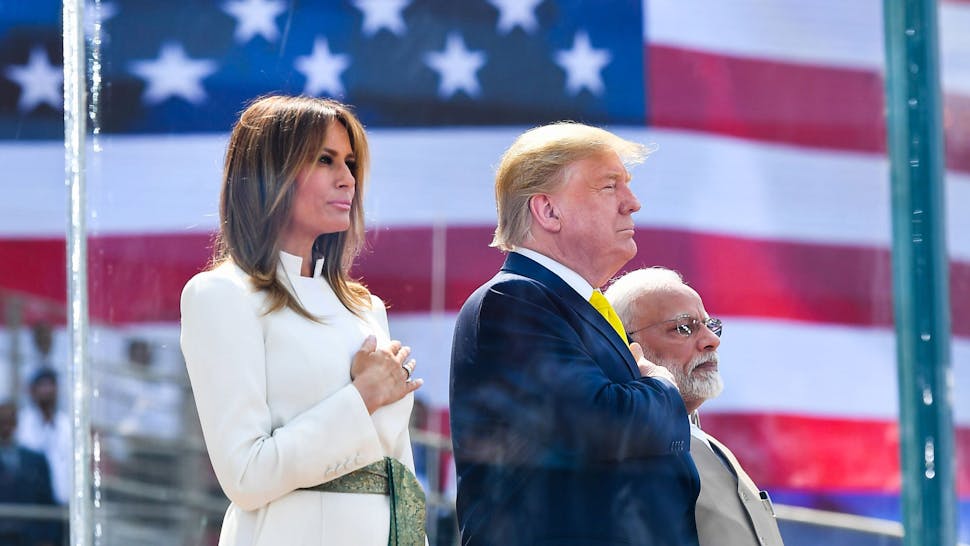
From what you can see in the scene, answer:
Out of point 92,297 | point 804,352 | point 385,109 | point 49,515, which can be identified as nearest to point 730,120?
point 804,352

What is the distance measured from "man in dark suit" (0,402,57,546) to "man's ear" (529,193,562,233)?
1548 millimetres

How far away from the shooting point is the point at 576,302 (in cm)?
216

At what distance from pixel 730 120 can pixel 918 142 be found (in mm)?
1221

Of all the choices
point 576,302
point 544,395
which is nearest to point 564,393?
point 544,395

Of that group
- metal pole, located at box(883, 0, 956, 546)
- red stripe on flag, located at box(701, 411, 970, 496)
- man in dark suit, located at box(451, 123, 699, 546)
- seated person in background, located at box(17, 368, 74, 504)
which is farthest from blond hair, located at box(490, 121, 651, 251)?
seated person in background, located at box(17, 368, 74, 504)

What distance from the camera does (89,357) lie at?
9.30 feet

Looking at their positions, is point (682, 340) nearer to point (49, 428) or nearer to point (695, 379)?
point (695, 379)

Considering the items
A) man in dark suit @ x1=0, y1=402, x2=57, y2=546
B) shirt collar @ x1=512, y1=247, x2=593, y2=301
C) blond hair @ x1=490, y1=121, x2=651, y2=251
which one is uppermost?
blond hair @ x1=490, y1=121, x2=651, y2=251

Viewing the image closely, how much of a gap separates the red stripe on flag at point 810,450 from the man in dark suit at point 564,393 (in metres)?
0.85

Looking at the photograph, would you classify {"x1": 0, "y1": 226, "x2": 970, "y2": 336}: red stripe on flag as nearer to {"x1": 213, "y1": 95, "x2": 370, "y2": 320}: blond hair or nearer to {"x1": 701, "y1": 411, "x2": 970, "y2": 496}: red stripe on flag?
{"x1": 701, "y1": 411, "x2": 970, "y2": 496}: red stripe on flag

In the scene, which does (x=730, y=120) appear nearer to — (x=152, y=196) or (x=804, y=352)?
(x=804, y=352)

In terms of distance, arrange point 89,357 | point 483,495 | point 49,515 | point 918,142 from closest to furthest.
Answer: point 918,142, point 483,495, point 89,357, point 49,515

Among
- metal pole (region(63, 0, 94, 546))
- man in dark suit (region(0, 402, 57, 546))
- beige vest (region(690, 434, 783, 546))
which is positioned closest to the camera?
beige vest (region(690, 434, 783, 546))

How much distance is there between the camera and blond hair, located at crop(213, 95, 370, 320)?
2.28 metres
